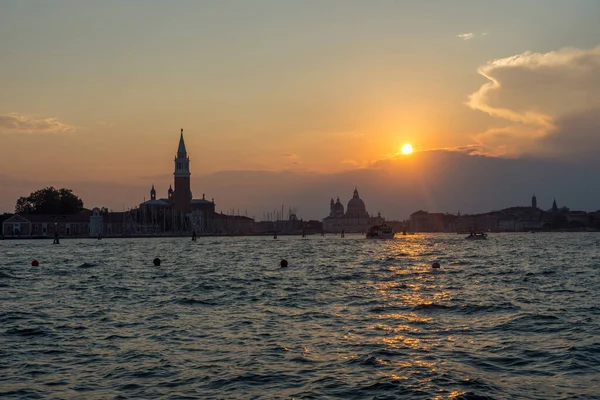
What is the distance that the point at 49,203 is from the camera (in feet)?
569

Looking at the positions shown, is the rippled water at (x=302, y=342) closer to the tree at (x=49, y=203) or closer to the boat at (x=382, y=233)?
the boat at (x=382, y=233)

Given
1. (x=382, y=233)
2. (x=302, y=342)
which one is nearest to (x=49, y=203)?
(x=382, y=233)

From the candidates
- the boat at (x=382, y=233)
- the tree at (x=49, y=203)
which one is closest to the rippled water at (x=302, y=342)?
the boat at (x=382, y=233)

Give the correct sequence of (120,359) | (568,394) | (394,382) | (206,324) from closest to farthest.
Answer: (568,394)
(394,382)
(120,359)
(206,324)

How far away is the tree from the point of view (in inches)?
6826

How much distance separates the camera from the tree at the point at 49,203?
173m

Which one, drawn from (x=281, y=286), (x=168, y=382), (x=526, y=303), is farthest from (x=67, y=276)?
(x=168, y=382)

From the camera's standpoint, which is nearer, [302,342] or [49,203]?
[302,342]

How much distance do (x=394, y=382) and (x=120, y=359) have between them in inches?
232

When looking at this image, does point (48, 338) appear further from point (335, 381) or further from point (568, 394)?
point (568, 394)

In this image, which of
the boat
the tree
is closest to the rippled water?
the boat

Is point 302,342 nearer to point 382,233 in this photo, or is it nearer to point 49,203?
point 382,233

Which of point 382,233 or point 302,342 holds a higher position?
point 382,233

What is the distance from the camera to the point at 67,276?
129 feet
